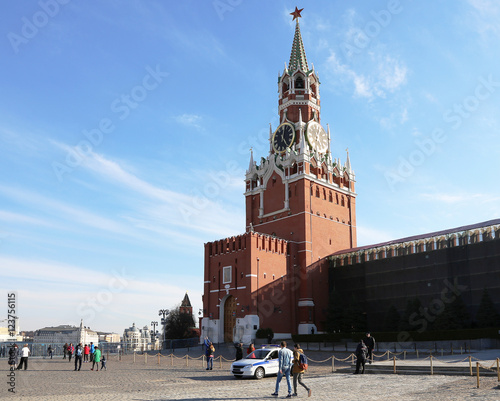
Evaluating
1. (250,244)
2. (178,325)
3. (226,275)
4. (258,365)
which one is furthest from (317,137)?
(258,365)

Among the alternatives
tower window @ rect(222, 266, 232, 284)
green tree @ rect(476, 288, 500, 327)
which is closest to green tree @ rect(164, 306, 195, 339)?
tower window @ rect(222, 266, 232, 284)

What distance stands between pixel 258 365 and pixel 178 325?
5438 centimetres

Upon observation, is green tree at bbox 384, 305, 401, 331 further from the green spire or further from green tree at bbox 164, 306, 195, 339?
the green spire

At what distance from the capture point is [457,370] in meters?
23.2

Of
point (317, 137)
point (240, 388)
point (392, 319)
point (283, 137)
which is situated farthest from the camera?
point (317, 137)

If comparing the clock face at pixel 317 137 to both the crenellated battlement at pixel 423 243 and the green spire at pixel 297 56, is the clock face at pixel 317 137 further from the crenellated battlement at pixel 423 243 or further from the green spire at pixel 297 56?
the crenellated battlement at pixel 423 243

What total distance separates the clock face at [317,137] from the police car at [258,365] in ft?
140

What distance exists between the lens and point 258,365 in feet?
79.8

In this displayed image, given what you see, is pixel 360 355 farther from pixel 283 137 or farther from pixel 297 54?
pixel 297 54

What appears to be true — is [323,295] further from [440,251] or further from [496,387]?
[496,387]

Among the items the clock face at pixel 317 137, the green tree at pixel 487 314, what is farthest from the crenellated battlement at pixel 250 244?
the green tree at pixel 487 314

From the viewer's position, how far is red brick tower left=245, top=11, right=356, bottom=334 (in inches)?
2301

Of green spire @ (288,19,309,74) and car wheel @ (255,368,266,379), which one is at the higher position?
green spire @ (288,19,309,74)

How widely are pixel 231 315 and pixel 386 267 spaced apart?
17.4 m
